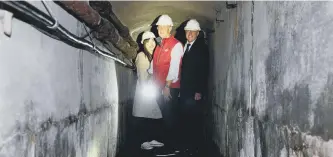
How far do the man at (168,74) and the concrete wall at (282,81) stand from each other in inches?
85.2

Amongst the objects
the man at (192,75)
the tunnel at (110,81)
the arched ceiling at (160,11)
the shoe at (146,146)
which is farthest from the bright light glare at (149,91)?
the tunnel at (110,81)

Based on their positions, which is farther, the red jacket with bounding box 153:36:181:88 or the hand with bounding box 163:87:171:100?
the red jacket with bounding box 153:36:181:88

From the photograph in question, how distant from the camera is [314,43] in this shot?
2260mm

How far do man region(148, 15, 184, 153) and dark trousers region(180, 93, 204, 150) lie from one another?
0.22 meters

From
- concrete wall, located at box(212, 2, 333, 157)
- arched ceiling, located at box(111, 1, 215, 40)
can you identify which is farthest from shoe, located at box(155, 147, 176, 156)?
arched ceiling, located at box(111, 1, 215, 40)

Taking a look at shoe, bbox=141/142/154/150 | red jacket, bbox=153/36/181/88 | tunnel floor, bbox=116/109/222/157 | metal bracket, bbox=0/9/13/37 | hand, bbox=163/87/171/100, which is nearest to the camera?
metal bracket, bbox=0/9/13/37

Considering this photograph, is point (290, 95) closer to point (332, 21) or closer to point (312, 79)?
point (312, 79)

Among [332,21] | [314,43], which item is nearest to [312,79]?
[314,43]

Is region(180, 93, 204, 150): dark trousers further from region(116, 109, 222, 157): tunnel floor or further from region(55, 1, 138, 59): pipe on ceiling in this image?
region(55, 1, 138, 59): pipe on ceiling

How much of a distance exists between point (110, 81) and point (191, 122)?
3508mm

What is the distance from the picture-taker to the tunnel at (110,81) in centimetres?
207

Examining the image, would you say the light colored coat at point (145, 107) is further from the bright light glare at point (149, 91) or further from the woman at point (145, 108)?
the bright light glare at point (149, 91)

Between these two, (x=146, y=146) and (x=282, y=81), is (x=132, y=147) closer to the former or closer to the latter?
(x=146, y=146)

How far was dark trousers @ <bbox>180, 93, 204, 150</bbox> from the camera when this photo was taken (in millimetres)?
7837
